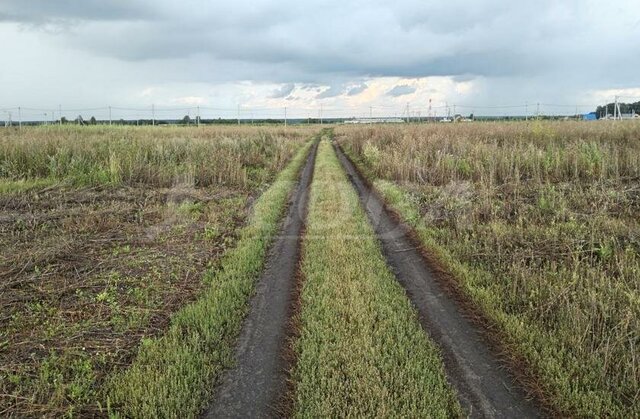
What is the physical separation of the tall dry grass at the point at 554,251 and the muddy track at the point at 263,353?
2.26m

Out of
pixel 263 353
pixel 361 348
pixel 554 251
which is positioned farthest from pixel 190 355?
pixel 554 251

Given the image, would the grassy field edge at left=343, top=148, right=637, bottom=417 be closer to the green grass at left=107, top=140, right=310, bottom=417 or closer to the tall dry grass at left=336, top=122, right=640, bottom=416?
the tall dry grass at left=336, top=122, right=640, bottom=416

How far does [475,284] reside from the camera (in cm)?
543

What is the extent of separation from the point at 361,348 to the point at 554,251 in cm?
400

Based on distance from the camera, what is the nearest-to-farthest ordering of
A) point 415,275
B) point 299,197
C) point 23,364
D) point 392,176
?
point 23,364 < point 415,275 < point 299,197 < point 392,176

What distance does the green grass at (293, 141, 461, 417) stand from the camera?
3264mm

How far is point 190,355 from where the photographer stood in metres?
3.90

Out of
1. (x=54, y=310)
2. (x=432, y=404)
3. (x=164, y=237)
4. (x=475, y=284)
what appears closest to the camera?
(x=432, y=404)

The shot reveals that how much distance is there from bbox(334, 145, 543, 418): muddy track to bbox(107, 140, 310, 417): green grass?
6.70ft

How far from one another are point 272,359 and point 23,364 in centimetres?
216

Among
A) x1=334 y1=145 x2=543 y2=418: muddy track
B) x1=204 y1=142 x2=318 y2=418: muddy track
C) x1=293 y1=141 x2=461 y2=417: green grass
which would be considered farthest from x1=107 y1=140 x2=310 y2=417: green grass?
x1=334 y1=145 x2=543 y2=418: muddy track

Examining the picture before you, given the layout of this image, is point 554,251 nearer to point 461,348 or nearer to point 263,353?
point 461,348

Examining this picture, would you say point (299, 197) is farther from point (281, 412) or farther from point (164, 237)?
point (281, 412)

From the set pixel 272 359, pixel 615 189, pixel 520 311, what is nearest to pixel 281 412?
pixel 272 359
